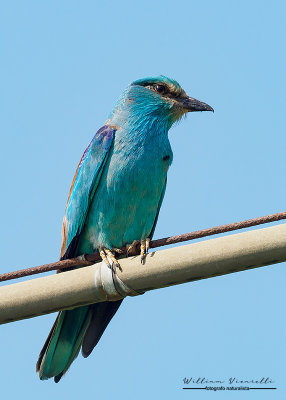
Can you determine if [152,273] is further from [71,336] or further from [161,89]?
[161,89]

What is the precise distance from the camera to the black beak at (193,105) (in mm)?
6496

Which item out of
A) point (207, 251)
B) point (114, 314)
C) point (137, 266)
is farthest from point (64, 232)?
point (207, 251)

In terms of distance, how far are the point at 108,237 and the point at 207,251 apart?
2.16 metres

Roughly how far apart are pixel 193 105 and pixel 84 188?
146 centimetres

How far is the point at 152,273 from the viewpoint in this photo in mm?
3721

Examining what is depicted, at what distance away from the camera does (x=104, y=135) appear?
593 centimetres

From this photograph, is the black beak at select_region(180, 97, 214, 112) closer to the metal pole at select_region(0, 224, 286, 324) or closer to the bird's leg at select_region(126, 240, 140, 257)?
the bird's leg at select_region(126, 240, 140, 257)

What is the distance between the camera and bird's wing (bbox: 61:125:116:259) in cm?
572

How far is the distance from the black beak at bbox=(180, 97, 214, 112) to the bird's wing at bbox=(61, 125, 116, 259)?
863 mm

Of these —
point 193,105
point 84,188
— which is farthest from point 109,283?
point 193,105

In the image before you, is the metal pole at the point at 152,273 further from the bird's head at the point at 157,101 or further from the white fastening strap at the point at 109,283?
the bird's head at the point at 157,101

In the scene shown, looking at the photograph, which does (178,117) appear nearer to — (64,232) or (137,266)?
(64,232)

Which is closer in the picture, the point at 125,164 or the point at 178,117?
the point at 125,164

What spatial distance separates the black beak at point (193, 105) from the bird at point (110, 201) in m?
0.49
